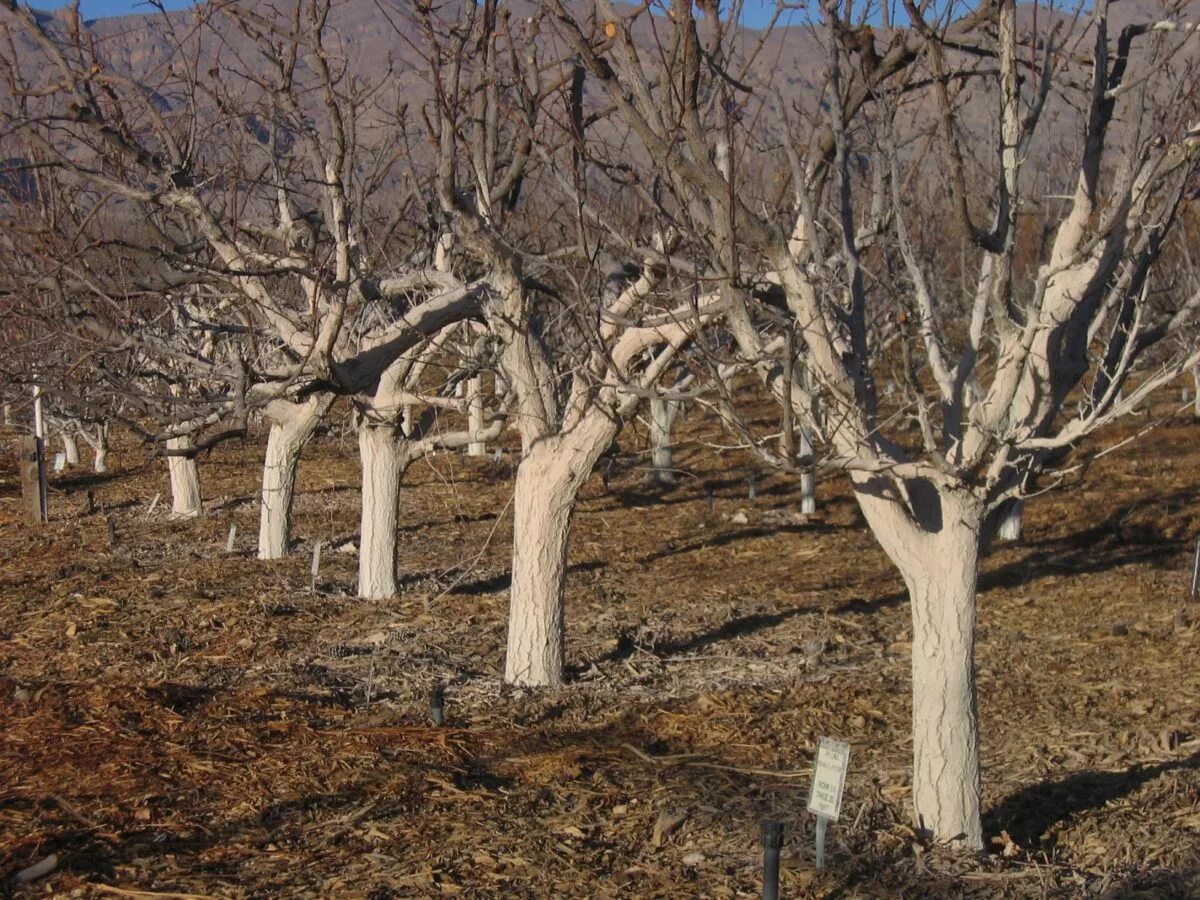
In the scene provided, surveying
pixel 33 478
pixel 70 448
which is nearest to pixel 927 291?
pixel 33 478

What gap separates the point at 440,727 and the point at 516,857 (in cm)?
178

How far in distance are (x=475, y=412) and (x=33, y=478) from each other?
22.4 ft

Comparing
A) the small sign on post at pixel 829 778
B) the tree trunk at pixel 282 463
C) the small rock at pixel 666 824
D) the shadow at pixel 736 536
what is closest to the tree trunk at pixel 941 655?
the small sign on post at pixel 829 778

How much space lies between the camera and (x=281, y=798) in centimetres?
578

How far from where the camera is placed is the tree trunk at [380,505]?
35.3 ft

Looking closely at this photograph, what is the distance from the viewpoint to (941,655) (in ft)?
17.4

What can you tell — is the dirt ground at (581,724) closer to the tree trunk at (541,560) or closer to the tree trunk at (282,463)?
the tree trunk at (541,560)

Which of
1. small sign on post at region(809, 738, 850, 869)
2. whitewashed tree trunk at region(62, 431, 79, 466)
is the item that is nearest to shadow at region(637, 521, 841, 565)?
small sign on post at region(809, 738, 850, 869)

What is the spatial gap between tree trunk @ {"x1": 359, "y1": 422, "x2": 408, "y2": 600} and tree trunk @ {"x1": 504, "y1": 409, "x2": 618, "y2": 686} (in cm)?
293

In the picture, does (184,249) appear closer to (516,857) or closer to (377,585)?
(377,585)

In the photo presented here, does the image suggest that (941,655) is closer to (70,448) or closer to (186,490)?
(186,490)

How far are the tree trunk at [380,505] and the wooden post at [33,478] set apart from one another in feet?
21.2

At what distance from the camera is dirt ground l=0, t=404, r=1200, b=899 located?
5.13 m

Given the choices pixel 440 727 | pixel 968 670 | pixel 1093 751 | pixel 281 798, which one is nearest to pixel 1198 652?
pixel 1093 751
